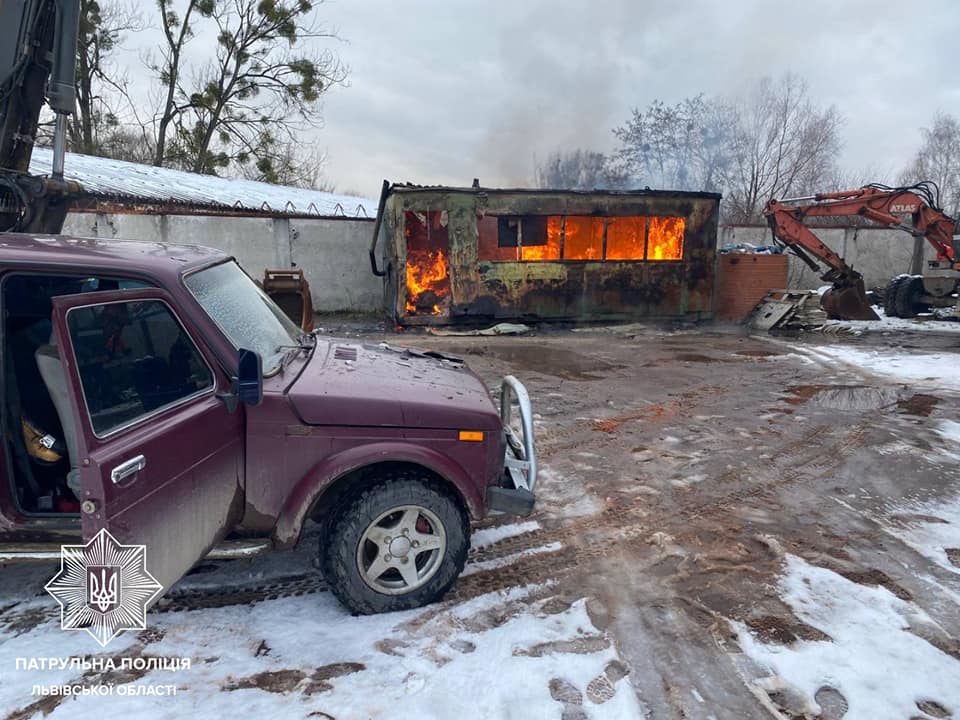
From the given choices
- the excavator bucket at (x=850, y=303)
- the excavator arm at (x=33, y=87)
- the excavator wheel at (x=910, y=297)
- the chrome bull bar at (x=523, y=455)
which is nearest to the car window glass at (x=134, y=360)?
the chrome bull bar at (x=523, y=455)

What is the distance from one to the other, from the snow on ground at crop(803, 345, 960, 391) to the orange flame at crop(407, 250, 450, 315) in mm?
7742

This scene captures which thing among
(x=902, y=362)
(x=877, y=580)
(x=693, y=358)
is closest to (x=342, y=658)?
(x=877, y=580)

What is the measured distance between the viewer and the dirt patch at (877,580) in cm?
330

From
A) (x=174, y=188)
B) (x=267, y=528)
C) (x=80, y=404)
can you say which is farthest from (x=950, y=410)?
(x=174, y=188)

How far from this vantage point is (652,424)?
650cm

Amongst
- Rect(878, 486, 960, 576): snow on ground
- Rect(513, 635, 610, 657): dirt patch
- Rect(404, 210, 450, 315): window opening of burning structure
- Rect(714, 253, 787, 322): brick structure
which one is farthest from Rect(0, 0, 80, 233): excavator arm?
Rect(714, 253, 787, 322): brick structure

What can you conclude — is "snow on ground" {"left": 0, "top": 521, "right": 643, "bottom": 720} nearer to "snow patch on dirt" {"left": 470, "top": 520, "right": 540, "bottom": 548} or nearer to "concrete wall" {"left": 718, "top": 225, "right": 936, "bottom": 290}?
"snow patch on dirt" {"left": 470, "top": 520, "right": 540, "bottom": 548}

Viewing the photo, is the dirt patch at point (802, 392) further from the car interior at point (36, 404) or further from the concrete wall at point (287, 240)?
the concrete wall at point (287, 240)

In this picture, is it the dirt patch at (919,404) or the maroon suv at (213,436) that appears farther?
the dirt patch at (919,404)

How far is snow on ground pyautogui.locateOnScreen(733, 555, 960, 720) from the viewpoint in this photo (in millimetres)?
2492

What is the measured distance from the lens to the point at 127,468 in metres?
2.10

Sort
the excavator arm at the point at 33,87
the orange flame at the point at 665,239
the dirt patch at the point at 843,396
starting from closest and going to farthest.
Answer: the excavator arm at the point at 33,87 < the dirt patch at the point at 843,396 < the orange flame at the point at 665,239

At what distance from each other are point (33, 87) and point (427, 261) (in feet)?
27.1

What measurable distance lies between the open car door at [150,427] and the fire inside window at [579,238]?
11.1 m
